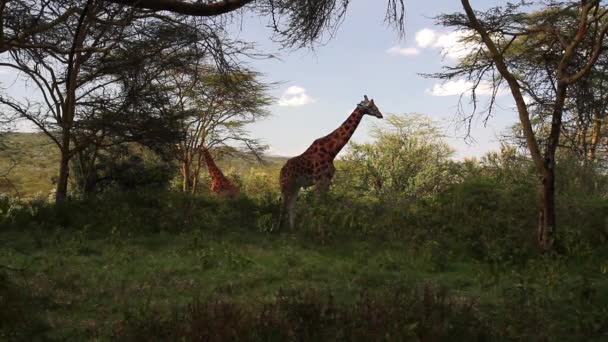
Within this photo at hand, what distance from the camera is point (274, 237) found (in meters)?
10.9

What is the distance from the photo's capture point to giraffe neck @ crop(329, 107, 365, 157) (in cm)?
A: 1345

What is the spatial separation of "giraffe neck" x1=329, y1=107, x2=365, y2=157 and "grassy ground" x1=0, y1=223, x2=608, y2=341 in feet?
11.4

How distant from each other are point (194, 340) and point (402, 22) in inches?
183

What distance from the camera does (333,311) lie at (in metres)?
4.79

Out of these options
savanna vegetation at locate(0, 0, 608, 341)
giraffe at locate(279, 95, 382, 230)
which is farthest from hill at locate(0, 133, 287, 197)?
giraffe at locate(279, 95, 382, 230)

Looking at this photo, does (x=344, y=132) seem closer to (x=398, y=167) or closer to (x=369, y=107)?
(x=369, y=107)

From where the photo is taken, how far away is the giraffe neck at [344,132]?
13445 millimetres

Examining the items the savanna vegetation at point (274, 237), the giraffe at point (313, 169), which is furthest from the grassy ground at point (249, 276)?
the giraffe at point (313, 169)

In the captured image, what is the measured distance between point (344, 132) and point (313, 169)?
61.9 inches

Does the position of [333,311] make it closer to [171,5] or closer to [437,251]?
[171,5]

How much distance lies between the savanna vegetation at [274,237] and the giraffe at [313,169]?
0.41 metres

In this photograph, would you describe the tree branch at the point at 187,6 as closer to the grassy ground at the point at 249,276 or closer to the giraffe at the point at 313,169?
the grassy ground at the point at 249,276

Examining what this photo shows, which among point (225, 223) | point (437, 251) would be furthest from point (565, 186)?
point (225, 223)

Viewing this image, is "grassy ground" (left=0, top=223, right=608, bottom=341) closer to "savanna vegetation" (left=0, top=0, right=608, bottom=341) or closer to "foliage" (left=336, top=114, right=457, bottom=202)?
"savanna vegetation" (left=0, top=0, right=608, bottom=341)
